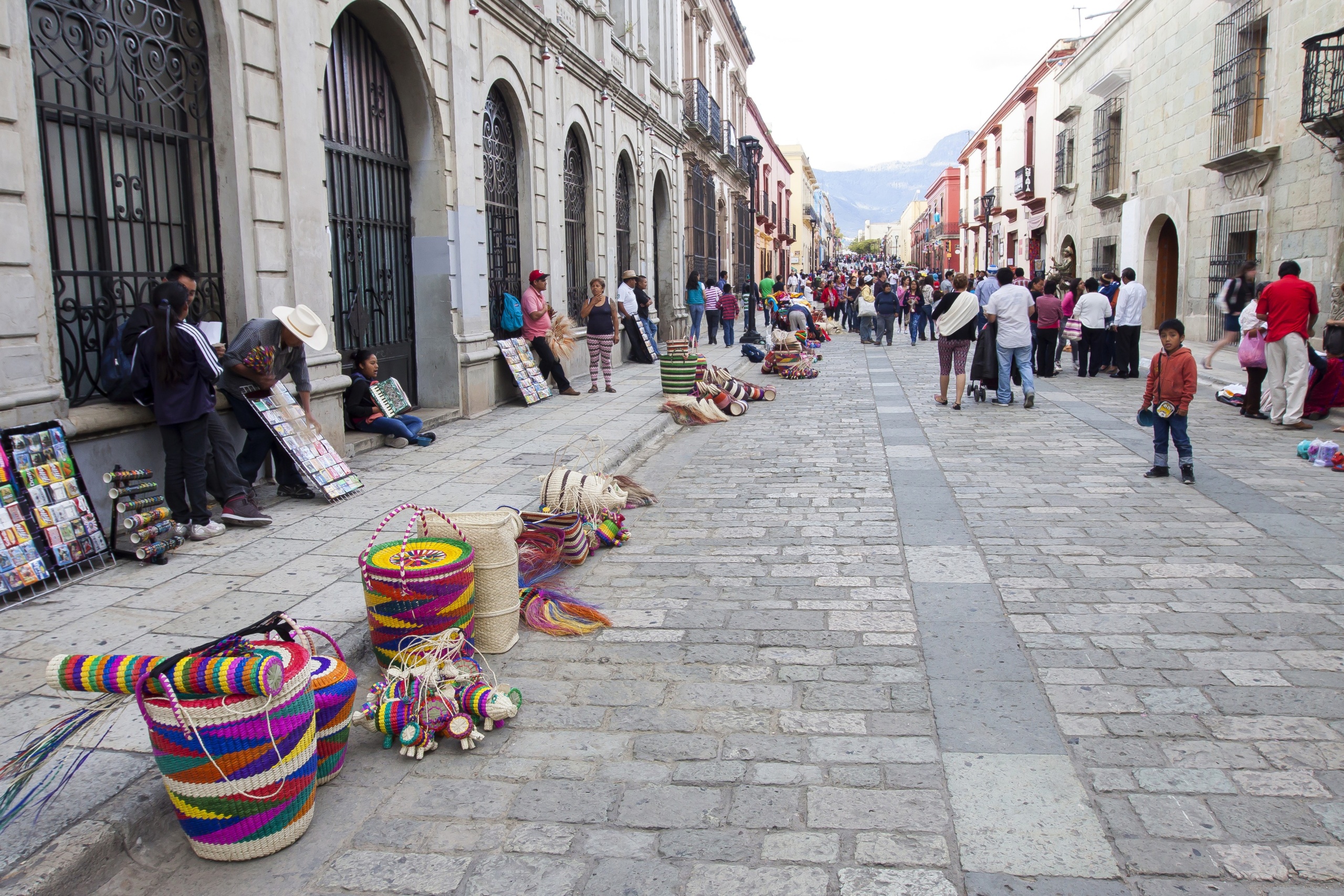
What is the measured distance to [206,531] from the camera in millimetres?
6070

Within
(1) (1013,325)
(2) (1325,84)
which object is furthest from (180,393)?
(2) (1325,84)

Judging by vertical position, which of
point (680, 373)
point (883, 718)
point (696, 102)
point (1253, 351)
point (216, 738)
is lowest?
point (883, 718)

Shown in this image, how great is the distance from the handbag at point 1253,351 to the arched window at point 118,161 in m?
10.4

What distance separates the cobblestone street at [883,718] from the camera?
2816 mm

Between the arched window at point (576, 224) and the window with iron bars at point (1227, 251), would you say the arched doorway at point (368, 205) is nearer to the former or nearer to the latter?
the arched window at point (576, 224)

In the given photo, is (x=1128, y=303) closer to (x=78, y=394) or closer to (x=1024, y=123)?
(x=78, y=394)

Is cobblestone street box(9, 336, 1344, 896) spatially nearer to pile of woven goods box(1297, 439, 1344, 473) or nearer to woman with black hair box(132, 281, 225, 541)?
woman with black hair box(132, 281, 225, 541)

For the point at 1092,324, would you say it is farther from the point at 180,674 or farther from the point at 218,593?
the point at 180,674

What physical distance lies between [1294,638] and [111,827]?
471 cm

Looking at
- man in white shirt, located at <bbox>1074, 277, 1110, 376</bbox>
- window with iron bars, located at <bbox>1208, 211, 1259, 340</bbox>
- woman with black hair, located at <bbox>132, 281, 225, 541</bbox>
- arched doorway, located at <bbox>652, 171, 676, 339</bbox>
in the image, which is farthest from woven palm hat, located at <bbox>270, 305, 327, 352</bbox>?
arched doorway, located at <bbox>652, 171, 676, 339</bbox>

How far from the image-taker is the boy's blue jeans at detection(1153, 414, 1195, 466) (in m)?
7.71

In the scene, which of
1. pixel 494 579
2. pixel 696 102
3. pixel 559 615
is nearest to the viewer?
pixel 494 579

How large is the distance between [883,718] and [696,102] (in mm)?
24675

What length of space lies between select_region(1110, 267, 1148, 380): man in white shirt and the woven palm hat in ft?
38.7
